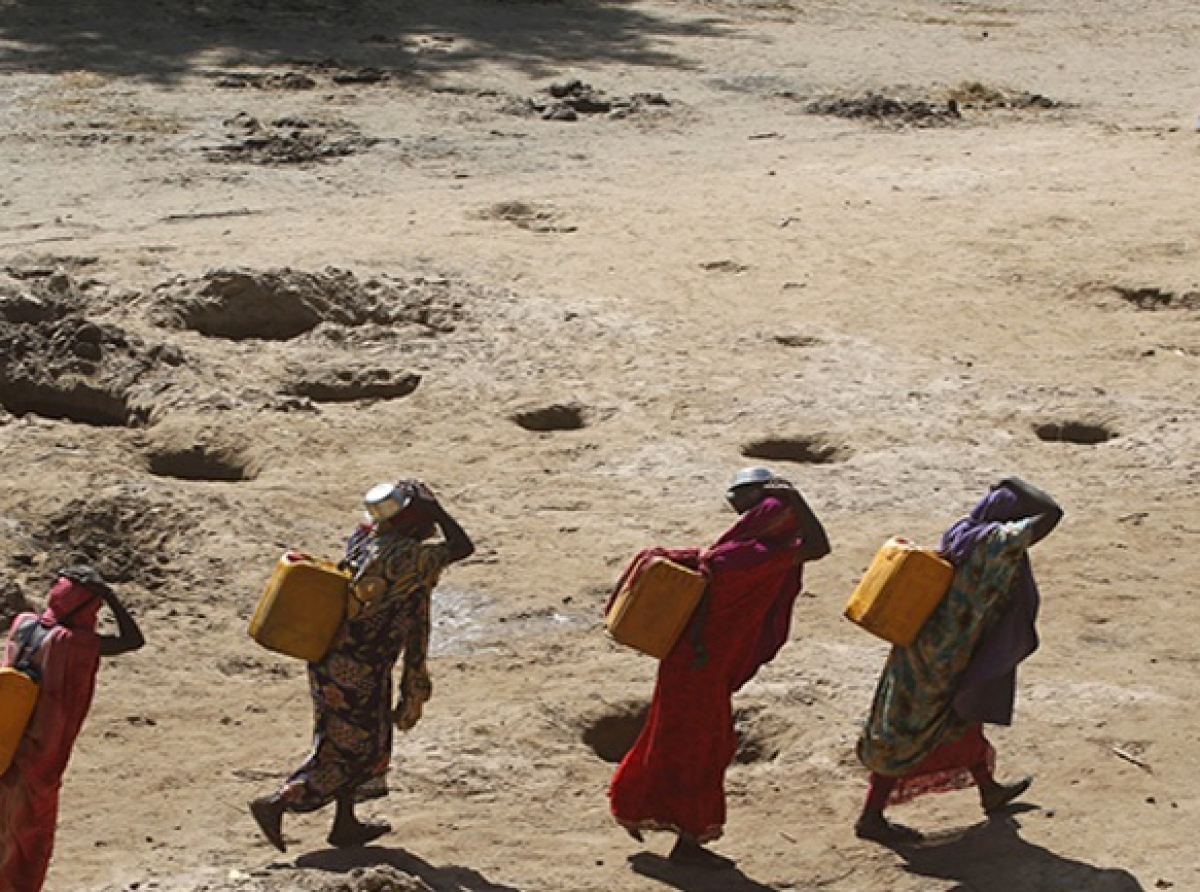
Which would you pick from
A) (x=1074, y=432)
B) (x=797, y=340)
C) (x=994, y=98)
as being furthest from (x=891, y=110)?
(x=1074, y=432)

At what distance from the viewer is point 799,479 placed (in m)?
11.9

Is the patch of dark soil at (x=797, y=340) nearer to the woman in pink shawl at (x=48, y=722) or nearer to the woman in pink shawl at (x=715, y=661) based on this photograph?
the woman in pink shawl at (x=715, y=661)

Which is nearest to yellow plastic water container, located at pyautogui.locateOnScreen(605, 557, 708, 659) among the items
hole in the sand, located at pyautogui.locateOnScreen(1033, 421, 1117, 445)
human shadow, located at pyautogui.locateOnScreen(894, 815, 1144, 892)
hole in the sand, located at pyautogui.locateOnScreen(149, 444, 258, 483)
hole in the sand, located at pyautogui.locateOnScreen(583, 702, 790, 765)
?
human shadow, located at pyautogui.locateOnScreen(894, 815, 1144, 892)

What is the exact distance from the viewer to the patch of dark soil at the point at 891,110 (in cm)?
2023

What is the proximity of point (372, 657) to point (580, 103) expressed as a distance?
44.2 ft

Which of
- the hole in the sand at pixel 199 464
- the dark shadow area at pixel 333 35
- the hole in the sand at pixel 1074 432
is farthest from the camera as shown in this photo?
the dark shadow area at pixel 333 35

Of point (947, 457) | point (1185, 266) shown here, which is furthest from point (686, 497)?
point (1185, 266)

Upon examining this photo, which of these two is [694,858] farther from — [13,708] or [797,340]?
[797,340]

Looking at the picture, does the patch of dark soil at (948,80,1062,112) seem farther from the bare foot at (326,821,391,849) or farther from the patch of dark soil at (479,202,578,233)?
the bare foot at (326,821,391,849)

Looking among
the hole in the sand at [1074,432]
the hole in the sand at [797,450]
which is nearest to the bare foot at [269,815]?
the hole in the sand at [797,450]

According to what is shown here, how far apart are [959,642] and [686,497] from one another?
4025 mm

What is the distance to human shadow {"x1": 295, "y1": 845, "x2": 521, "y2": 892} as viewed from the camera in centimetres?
757

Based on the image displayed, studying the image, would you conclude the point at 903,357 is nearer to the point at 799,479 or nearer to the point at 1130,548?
the point at 799,479

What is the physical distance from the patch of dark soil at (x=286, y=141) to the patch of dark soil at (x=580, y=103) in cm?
193
